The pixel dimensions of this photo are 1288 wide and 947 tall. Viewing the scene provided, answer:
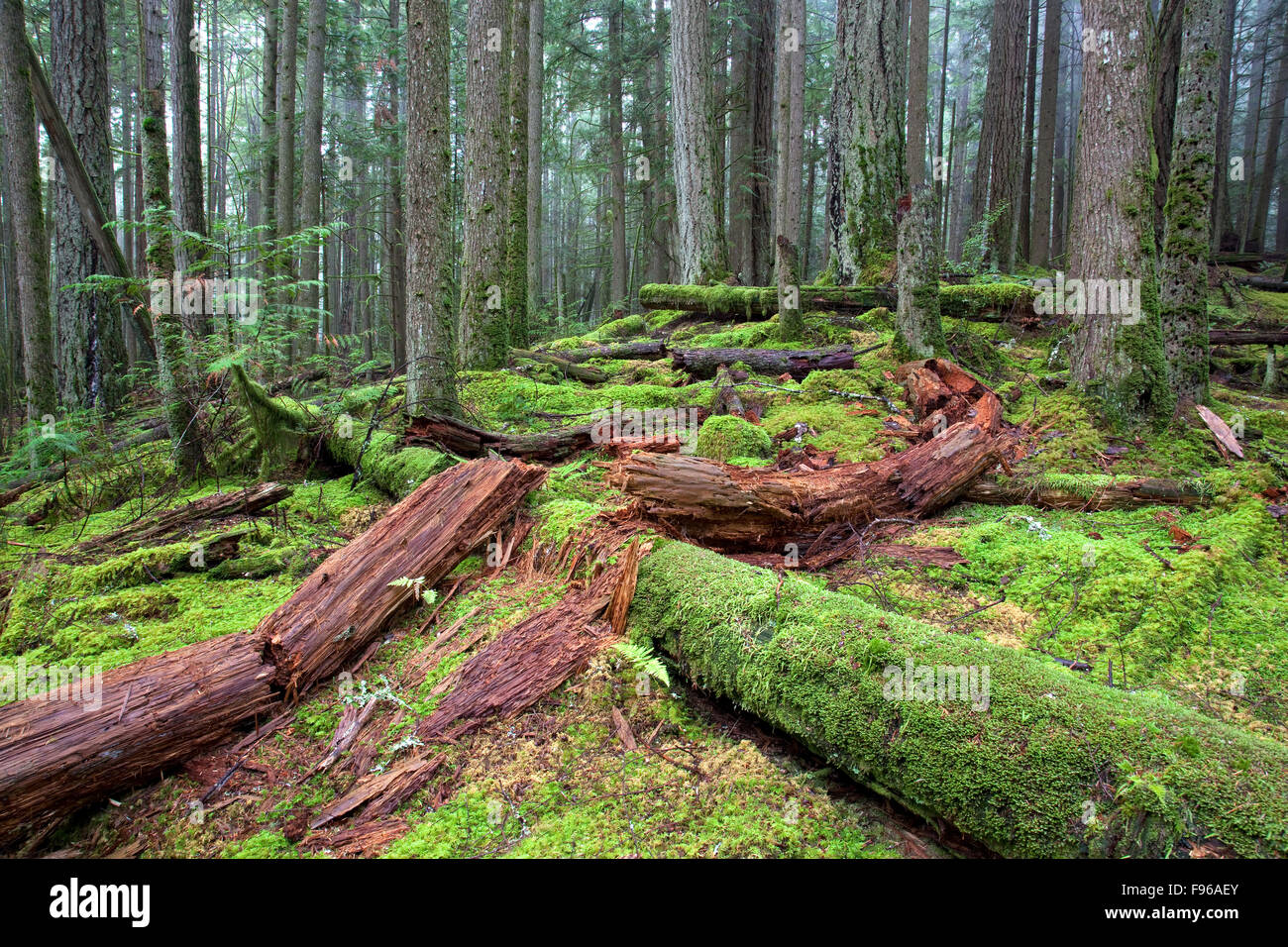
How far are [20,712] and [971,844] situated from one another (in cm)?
377

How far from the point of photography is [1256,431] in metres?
6.20

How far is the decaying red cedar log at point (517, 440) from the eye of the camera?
5.71 meters

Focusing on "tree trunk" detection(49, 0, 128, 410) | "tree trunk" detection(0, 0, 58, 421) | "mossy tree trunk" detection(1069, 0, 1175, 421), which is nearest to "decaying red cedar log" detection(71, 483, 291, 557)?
"tree trunk" detection(0, 0, 58, 421)

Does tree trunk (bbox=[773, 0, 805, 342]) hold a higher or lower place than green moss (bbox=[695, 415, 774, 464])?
higher

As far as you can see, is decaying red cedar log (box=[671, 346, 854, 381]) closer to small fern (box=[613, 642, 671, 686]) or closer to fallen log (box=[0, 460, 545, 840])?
fallen log (box=[0, 460, 545, 840])

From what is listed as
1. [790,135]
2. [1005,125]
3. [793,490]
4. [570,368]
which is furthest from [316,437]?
[1005,125]

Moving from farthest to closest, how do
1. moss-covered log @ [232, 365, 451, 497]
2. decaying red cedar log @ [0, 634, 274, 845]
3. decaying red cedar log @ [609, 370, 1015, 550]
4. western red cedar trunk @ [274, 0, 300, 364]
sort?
western red cedar trunk @ [274, 0, 300, 364]
moss-covered log @ [232, 365, 451, 497]
decaying red cedar log @ [609, 370, 1015, 550]
decaying red cedar log @ [0, 634, 274, 845]

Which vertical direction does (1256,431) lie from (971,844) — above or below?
above

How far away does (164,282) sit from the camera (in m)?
5.91

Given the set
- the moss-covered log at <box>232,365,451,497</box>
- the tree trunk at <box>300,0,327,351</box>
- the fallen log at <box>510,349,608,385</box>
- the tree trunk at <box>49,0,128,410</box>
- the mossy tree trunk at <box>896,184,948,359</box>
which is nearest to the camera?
the moss-covered log at <box>232,365,451,497</box>

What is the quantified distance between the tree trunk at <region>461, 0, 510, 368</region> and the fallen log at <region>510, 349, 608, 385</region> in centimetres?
39

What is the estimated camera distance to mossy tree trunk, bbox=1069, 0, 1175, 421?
6145 mm
